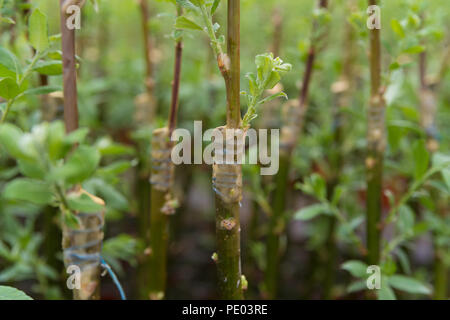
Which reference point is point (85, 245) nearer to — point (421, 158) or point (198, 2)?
point (198, 2)

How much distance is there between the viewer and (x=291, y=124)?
757 millimetres

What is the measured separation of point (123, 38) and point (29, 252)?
109 cm

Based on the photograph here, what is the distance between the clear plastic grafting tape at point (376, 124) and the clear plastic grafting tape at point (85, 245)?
42cm

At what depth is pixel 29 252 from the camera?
0.77 meters

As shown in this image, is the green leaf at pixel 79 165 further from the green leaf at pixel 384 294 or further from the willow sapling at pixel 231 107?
the green leaf at pixel 384 294

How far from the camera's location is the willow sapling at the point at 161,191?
1.77 ft

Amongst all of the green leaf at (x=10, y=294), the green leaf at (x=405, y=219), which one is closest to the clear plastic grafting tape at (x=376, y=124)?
the green leaf at (x=405, y=219)

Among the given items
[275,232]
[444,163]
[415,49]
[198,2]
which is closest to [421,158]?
[444,163]

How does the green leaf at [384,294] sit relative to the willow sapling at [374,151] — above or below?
below

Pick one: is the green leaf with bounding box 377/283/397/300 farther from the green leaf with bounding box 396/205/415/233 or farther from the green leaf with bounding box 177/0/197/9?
the green leaf with bounding box 177/0/197/9

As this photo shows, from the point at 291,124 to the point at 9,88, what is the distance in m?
0.49

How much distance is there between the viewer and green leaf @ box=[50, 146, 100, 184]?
1.08ft
